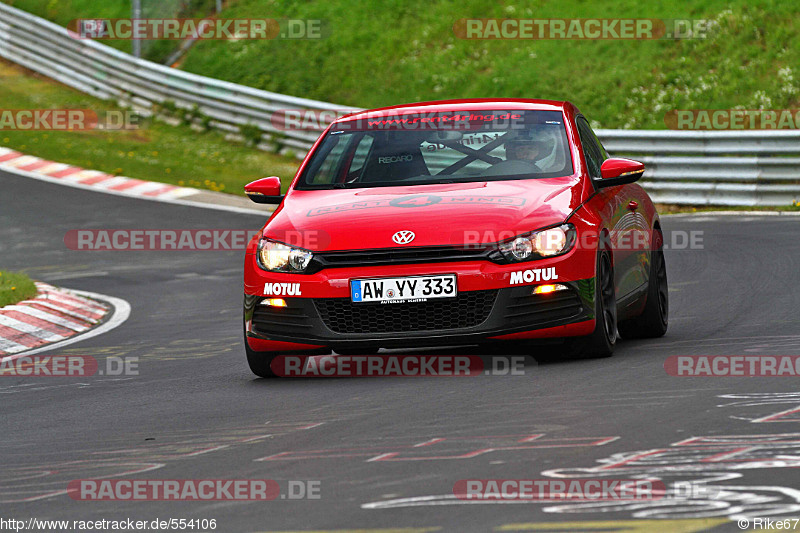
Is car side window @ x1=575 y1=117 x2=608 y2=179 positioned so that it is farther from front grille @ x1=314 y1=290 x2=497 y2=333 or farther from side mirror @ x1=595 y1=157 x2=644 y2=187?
front grille @ x1=314 y1=290 x2=497 y2=333

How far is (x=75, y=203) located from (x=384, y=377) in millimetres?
12083

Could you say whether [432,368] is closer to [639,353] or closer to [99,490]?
[639,353]

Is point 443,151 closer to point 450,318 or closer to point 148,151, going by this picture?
point 450,318

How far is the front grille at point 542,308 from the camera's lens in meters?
7.29

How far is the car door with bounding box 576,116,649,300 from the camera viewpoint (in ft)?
26.6

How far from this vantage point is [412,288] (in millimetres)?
7242

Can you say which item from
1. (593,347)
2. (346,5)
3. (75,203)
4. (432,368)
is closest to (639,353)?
(593,347)
